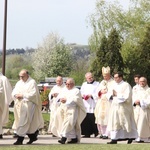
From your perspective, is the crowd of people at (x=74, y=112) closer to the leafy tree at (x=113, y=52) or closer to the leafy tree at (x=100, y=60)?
the leafy tree at (x=100, y=60)

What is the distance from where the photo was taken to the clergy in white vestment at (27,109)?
18484 millimetres

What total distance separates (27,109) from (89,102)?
5094 mm

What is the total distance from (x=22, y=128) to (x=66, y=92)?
1638 mm

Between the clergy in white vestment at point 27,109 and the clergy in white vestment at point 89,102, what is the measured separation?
4371 mm

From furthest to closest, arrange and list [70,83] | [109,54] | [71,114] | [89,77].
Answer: [109,54], [89,77], [70,83], [71,114]

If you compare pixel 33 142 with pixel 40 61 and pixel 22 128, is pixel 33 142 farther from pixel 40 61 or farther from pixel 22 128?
pixel 40 61

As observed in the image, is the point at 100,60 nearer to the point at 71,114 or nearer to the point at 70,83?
the point at 70,83

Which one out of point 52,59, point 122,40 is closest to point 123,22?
point 122,40

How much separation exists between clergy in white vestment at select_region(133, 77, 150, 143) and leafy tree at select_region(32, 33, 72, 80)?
225 ft

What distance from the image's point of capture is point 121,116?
19.2 m

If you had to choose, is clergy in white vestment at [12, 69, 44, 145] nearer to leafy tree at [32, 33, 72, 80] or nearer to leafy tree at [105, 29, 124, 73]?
leafy tree at [105, 29, 124, 73]

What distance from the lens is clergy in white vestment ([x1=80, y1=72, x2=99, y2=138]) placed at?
23.1 m

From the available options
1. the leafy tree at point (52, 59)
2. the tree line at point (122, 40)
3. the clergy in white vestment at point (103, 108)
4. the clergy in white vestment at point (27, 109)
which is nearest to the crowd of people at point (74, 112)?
the clergy in white vestment at point (27, 109)

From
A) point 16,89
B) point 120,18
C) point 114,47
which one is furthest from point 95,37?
point 16,89
